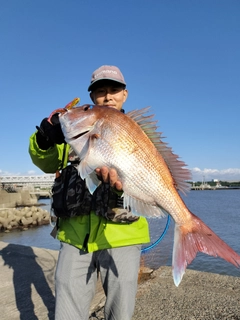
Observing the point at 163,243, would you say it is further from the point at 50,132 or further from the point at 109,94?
the point at 50,132

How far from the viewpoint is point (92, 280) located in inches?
96.3

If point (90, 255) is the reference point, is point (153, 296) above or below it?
below

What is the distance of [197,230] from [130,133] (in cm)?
86

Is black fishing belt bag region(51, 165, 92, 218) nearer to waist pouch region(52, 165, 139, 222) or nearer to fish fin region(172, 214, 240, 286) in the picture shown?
waist pouch region(52, 165, 139, 222)

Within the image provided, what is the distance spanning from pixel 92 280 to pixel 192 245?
95cm

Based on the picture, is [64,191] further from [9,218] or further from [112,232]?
[9,218]

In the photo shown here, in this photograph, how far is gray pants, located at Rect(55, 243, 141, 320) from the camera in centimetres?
229

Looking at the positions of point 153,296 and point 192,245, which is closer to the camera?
point 192,245

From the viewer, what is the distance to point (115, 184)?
7.09 feet

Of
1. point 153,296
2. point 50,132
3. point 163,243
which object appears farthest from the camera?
point 163,243

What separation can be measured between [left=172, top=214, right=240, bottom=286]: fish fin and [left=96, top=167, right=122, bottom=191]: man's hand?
54 cm

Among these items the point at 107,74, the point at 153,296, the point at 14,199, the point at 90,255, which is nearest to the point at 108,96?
the point at 107,74

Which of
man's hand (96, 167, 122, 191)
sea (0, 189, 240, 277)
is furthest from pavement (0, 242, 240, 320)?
man's hand (96, 167, 122, 191)

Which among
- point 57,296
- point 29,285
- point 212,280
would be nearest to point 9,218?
point 29,285
